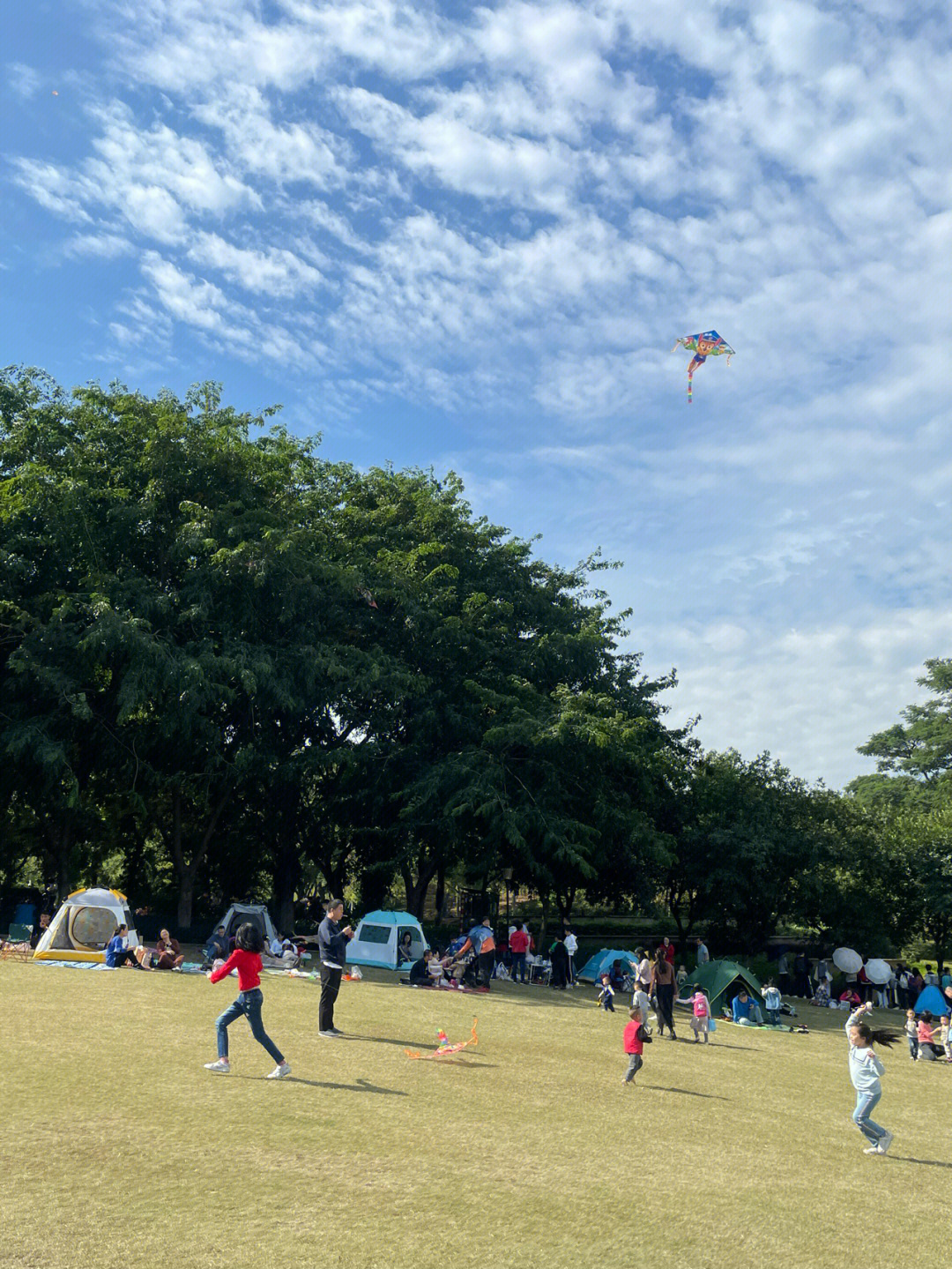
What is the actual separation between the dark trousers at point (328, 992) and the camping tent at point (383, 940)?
43.7 feet

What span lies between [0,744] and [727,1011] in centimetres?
1985

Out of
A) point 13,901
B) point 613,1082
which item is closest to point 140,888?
point 13,901

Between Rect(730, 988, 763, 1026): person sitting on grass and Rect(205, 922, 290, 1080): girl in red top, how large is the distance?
16105 millimetres

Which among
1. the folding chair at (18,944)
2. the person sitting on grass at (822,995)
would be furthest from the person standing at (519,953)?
the folding chair at (18,944)

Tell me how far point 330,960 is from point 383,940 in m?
14.5

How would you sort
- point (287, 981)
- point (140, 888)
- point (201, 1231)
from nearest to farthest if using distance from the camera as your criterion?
point (201, 1231) → point (287, 981) → point (140, 888)

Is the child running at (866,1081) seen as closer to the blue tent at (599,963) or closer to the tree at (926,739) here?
the blue tent at (599,963)

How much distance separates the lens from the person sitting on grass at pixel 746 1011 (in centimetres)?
2430

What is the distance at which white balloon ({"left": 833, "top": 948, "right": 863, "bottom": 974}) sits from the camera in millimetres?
32719

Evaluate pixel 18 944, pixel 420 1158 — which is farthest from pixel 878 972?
pixel 420 1158

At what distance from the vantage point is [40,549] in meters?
28.3

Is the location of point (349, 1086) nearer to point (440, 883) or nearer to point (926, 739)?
point (440, 883)

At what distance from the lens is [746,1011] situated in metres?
24.4

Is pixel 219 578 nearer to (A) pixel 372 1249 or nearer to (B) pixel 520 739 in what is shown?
(B) pixel 520 739
